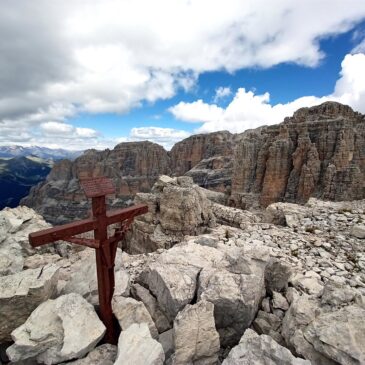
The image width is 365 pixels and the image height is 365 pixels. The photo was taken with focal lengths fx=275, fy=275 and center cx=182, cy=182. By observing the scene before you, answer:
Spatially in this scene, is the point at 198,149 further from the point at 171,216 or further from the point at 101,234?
the point at 101,234

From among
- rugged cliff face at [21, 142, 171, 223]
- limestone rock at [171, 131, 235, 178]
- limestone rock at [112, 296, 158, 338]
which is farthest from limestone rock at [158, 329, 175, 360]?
rugged cliff face at [21, 142, 171, 223]

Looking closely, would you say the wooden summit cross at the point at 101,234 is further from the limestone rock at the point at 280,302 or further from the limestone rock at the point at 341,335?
the limestone rock at the point at 341,335

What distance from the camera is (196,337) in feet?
16.1

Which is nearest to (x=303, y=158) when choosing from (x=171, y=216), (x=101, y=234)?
(x=171, y=216)

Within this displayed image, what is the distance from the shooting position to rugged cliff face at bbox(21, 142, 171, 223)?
12769cm

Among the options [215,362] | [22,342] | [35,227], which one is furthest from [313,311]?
[35,227]

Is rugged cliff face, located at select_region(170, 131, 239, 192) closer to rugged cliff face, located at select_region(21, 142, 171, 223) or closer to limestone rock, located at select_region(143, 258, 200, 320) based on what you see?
rugged cliff face, located at select_region(21, 142, 171, 223)

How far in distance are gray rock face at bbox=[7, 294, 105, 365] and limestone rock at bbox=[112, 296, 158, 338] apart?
43 centimetres

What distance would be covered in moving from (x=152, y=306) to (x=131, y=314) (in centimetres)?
62

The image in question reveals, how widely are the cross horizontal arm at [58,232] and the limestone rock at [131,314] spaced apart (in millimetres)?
1852

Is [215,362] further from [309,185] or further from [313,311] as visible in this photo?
[309,185]

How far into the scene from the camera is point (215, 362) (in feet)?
16.5

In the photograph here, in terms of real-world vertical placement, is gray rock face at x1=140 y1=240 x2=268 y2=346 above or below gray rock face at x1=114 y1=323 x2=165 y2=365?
above

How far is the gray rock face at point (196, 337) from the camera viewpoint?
4754 mm
